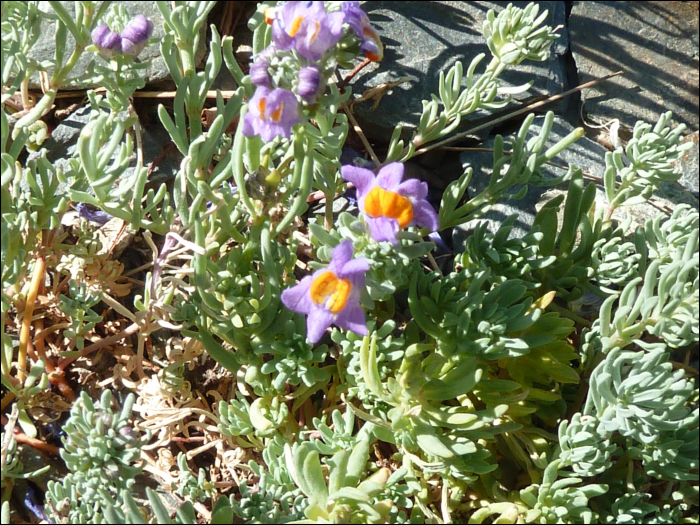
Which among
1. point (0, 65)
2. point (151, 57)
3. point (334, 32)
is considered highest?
point (334, 32)

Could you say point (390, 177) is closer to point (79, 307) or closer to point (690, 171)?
point (79, 307)

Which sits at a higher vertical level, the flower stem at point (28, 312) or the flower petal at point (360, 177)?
the flower petal at point (360, 177)

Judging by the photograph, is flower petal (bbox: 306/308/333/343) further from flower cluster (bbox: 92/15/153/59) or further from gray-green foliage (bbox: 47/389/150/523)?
flower cluster (bbox: 92/15/153/59)

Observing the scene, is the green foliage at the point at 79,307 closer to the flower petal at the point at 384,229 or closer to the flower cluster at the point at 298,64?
the flower cluster at the point at 298,64

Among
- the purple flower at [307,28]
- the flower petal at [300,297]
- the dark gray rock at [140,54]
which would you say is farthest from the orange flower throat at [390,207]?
the dark gray rock at [140,54]

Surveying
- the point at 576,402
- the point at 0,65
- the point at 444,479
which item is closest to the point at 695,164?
the point at 576,402

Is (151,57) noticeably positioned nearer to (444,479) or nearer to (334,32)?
(334,32)
